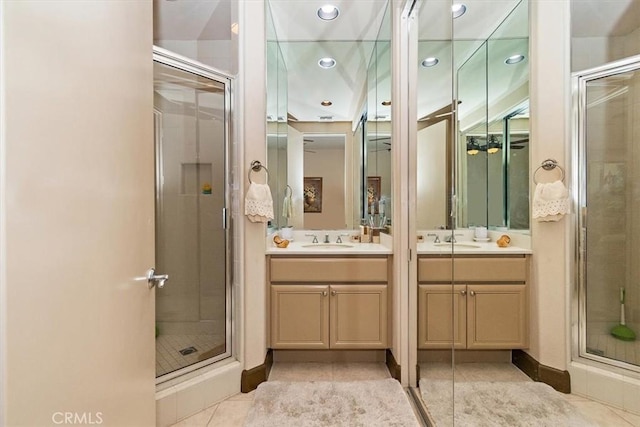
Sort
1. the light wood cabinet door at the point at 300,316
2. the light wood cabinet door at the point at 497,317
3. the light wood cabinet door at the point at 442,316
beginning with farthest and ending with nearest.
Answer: the light wood cabinet door at the point at 300,316 → the light wood cabinet door at the point at 442,316 → the light wood cabinet door at the point at 497,317

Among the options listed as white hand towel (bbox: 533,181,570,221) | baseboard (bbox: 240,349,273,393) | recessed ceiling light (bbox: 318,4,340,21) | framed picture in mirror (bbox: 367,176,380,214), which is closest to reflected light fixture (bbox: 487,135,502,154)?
white hand towel (bbox: 533,181,570,221)

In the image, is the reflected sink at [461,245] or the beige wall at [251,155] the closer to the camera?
the reflected sink at [461,245]

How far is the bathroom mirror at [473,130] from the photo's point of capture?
5.20 ft

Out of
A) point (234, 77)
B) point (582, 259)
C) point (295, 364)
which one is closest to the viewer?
point (582, 259)

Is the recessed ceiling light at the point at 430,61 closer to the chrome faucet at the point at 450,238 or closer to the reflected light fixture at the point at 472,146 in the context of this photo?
the reflected light fixture at the point at 472,146

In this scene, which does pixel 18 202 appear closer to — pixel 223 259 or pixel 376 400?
pixel 223 259

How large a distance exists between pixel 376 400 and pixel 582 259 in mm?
1368

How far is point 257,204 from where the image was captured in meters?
1.91

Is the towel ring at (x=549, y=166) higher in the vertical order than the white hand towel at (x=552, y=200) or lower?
higher

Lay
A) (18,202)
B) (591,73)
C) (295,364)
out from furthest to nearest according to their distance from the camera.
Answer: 1. (295,364)
2. (591,73)
3. (18,202)

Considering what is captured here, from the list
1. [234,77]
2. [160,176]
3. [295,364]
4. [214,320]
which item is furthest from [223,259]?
[234,77]

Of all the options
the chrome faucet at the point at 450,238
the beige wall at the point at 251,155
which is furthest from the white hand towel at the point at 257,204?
the chrome faucet at the point at 450,238

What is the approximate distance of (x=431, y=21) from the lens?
184 centimetres

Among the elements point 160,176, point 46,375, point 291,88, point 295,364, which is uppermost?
point 291,88
